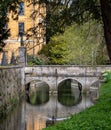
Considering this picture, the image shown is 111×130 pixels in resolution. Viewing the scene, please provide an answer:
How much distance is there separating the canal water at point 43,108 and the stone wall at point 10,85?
96 cm

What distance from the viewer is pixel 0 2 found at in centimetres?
1066

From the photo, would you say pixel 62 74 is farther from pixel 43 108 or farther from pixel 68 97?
A: pixel 43 108

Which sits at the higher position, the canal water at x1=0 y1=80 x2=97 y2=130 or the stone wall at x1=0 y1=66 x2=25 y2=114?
the stone wall at x1=0 y1=66 x2=25 y2=114

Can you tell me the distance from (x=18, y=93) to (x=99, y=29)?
28.8m

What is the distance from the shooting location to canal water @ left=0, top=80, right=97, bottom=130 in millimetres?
29586

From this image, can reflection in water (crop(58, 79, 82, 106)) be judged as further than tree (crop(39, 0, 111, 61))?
Yes

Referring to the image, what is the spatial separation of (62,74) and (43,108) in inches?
510

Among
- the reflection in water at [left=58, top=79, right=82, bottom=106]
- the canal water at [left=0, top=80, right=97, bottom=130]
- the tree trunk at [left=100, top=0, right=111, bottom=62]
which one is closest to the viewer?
the tree trunk at [left=100, top=0, right=111, bottom=62]

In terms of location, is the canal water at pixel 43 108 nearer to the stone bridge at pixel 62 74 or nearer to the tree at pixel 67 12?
the stone bridge at pixel 62 74

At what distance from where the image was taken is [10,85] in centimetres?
3897

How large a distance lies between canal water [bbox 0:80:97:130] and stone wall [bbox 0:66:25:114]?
3.16ft

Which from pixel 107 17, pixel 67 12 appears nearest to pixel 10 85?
pixel 67 12

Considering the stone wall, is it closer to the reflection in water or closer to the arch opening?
the arch opening

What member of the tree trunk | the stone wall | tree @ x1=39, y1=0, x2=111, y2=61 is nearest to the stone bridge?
the stone wall
